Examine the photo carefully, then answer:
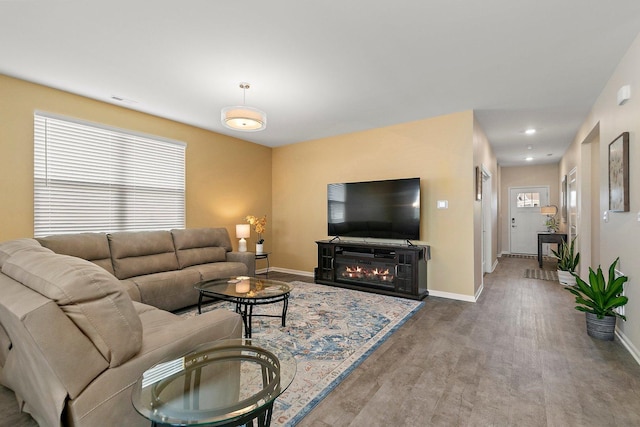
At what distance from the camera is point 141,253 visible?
148 inches

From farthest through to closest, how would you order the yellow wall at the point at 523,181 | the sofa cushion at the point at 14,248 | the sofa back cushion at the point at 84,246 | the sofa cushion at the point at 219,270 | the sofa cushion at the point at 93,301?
the yellow wall at the point at 523,181 < the sofa cushion at the point at 219,270 < the sofa back cushion at the point at 84,246 < the sofa cushion at the point at 14,248 < the sofa cushion at the point at 93,301

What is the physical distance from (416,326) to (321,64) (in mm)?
2792

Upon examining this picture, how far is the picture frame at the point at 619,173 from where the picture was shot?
2602 mm

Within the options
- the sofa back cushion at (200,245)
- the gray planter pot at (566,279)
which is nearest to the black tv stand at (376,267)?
the sofa back cushion at (200,245)

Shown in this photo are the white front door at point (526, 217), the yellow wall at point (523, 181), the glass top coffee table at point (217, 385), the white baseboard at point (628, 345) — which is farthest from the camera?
the white front door at point (526, 217)

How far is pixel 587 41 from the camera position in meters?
2.49

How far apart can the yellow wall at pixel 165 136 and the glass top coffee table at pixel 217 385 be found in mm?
3121

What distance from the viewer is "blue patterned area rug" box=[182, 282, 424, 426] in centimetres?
195

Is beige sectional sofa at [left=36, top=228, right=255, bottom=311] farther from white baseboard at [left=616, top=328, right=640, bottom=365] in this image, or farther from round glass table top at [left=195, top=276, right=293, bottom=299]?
white baseboard at [left=616, top=328, right=640, bottom=365]

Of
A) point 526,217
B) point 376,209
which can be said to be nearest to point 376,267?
point 376,209

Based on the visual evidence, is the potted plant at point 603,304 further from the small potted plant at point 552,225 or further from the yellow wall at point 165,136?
the small potted plant at point 552,225

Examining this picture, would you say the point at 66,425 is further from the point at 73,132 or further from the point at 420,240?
the point at 420,240

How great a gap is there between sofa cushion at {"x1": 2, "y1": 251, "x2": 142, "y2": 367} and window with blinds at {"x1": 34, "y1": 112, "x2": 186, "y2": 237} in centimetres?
268

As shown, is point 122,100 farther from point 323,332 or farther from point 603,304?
point 603,304
